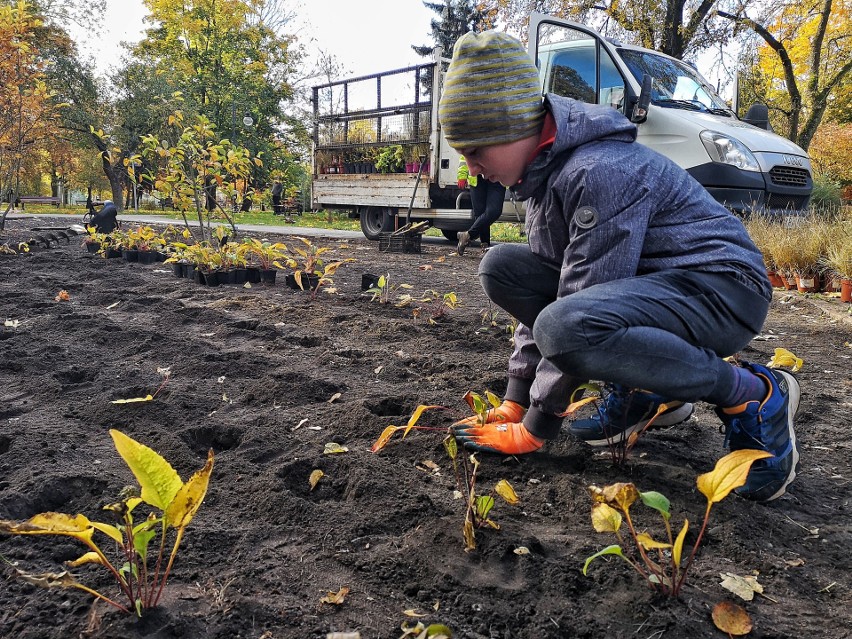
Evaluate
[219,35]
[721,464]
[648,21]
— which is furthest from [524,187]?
[219,35]

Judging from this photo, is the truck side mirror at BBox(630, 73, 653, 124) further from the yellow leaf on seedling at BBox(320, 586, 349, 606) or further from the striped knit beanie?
the yellow leaf on seedling at BBox(320, 586, 349, 606)

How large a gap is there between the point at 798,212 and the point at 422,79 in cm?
581

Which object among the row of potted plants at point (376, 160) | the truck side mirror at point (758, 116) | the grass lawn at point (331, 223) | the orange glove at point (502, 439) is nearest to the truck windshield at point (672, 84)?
the truck side mirror at point (758, 116)

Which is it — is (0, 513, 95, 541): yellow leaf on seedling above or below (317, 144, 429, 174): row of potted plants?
below

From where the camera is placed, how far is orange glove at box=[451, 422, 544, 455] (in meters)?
1.79

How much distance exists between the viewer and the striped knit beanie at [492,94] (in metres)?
1.54

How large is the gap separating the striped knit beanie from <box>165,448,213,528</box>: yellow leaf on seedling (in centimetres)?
105

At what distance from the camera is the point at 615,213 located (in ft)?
4.74

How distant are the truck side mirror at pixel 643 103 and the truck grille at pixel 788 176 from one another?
57.6 inches

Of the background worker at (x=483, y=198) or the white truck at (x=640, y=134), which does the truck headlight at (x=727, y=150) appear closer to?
the white truck at (x=640, y=134)

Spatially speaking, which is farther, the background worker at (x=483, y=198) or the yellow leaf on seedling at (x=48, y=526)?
the background worker at (x=483, y=198)

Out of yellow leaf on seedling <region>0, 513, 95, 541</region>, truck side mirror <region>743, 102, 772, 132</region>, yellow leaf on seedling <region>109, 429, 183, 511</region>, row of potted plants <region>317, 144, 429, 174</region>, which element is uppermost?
truck side mirror <region>743, 102, 772, 132</region>

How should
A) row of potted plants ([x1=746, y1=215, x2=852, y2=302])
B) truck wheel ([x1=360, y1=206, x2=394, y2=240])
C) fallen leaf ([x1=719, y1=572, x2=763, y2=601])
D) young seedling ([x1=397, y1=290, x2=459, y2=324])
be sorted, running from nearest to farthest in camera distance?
fallen leaf ([x1=719, y1=572, x2=763, y2=601]) → young seedling ([x1=397, y1=290, x2=459, y2=324]) → row of potted plants ([x1=746, y1=215, x2=852, y2=302]) → truck wheel ([x1=360, y1=206, x2=394, y2=240])

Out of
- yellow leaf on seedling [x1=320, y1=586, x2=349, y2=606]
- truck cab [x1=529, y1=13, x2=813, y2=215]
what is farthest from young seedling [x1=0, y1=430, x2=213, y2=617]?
truck cab [x1=529, y1=13, x2=813, y2=215]
